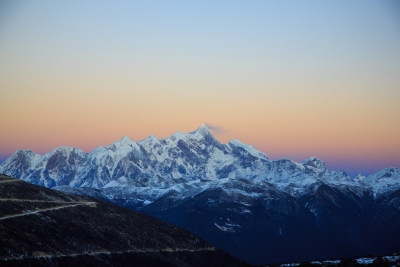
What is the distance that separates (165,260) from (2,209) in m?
58.4

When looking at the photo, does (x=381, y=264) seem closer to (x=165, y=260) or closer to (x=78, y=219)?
(x=165, y=260)

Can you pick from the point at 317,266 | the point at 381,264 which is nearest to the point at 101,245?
the point at 317,266

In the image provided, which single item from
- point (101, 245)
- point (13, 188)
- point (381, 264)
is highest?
point (13, 188)

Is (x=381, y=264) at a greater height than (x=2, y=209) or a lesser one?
lesser

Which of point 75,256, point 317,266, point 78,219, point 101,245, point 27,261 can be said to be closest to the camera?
point 317,266

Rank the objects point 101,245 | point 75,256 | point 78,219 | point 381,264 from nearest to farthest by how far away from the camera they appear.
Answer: point 381,264 < point 75,256 < point 101,245 < point 78,219

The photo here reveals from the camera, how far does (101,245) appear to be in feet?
584

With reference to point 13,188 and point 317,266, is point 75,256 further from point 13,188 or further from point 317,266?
point 317,266

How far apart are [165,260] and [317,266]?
85700 millimetres

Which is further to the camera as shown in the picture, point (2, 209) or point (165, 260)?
point (165, 260)

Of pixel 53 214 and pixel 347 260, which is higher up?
pixel 53 214

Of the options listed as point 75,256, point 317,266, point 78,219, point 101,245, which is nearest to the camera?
point 317,266

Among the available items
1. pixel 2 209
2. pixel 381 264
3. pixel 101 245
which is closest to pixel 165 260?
pixel 101 245

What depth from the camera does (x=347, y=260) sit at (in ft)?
396
